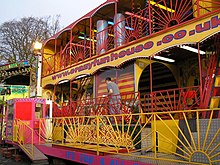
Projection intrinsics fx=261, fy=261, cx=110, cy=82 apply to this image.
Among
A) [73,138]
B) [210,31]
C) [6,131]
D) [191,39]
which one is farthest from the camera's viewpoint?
[6,131]

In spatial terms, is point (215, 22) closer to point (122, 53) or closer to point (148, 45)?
point (148, 45)

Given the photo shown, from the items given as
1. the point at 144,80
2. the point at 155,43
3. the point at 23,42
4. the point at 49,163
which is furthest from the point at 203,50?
the point at 23,42

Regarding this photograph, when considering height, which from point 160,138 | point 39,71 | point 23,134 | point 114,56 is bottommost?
point 23,134

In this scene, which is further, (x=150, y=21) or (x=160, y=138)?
(x=150, y=21)

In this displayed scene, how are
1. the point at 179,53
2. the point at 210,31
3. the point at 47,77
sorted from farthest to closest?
the point at 47,77 < the point at 179,53 < the point at 210,31

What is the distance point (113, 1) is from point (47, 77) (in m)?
6.64

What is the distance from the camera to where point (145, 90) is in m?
11.6

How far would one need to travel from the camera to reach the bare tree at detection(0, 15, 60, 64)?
96.9 feet

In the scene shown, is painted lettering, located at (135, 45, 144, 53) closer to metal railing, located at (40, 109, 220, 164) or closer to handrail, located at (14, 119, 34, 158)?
metal railing, located at (40, 109, 220, 164)

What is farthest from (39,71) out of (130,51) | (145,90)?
(130,51)

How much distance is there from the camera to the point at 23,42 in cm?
3009

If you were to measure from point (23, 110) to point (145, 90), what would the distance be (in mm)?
5310

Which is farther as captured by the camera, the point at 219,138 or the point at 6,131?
the point at 6,131

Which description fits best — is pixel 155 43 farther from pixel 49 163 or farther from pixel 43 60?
pixel 43 60
